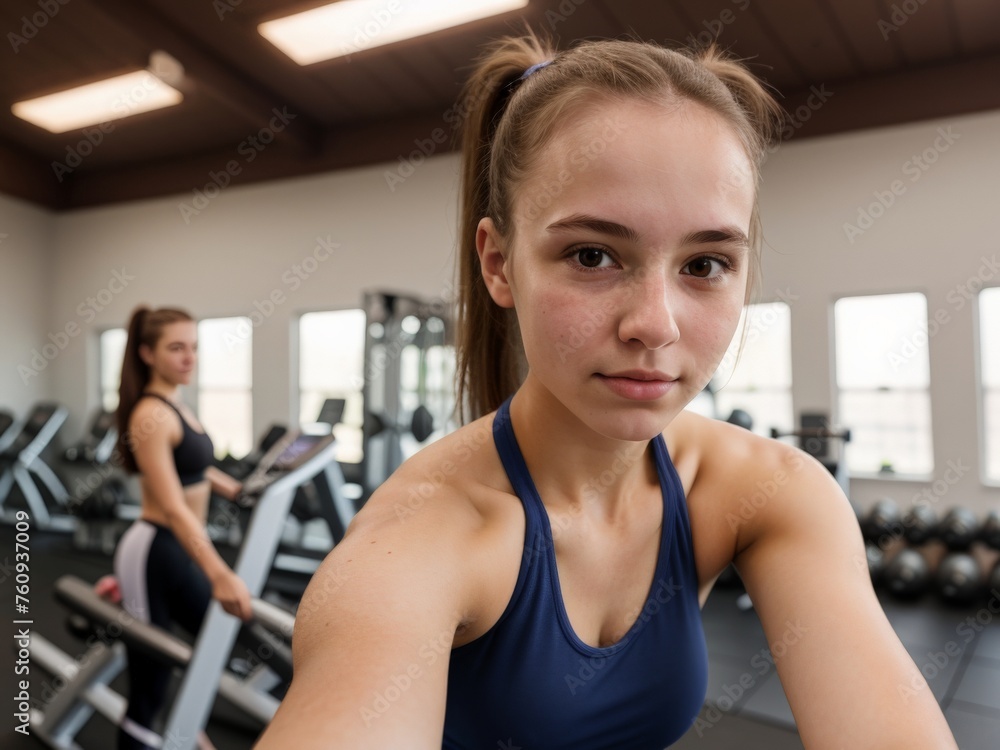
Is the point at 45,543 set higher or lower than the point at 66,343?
lower

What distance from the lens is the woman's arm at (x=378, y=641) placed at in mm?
466

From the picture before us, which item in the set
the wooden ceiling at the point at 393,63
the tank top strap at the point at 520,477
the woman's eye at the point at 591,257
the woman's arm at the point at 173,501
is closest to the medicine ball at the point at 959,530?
the wooden ceiling at the point at 393,63

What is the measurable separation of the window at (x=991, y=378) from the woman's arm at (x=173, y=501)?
4923 mm

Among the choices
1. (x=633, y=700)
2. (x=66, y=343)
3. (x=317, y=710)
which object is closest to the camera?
(x=317, y=710)

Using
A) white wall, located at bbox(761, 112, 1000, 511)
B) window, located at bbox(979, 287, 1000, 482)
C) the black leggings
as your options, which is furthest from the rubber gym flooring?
white wall, located at bbox(761, 112, 1000, 511)

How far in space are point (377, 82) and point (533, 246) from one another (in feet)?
19.0

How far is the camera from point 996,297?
15.4ft

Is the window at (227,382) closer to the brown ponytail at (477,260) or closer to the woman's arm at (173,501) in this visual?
the woman's arm at (173,501)

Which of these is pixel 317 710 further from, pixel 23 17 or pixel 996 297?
pixel 23 17

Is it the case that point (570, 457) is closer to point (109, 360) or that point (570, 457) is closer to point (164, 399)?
point (164, 399)

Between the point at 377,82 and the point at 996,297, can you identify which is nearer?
the point at 996,297

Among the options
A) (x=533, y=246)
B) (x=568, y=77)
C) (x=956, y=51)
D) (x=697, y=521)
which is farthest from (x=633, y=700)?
(x=956, y=51)

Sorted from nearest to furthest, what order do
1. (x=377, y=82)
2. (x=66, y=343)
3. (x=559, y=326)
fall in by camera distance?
(x=559, y=326) < (x=377, y=82) < (x=66, y=343)

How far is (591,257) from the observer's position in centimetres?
57
